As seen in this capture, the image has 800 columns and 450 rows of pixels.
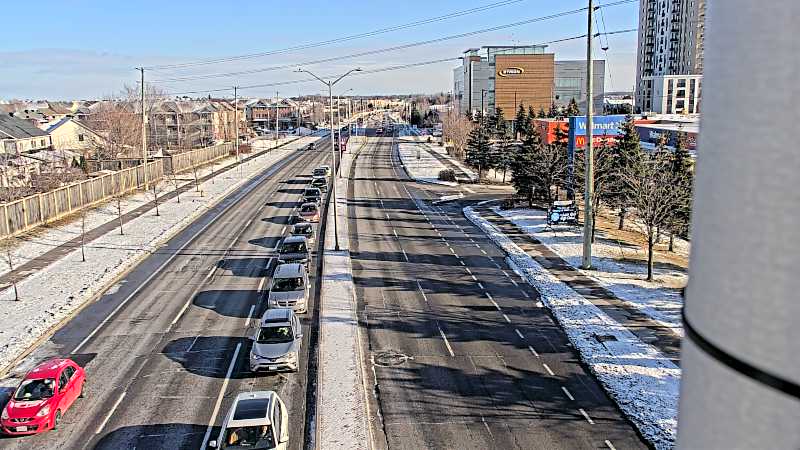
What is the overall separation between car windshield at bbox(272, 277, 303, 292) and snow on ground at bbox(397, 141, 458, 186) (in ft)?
132

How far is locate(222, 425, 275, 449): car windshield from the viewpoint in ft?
44.2

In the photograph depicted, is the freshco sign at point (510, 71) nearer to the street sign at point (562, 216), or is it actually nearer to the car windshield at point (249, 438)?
the street sign at point (562, 216)

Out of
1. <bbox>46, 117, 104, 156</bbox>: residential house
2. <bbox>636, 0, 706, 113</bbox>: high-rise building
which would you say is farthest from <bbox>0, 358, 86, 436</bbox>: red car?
<bbox>636, 0, 706, 113</bbox>: high-rise building

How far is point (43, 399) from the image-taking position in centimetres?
1561

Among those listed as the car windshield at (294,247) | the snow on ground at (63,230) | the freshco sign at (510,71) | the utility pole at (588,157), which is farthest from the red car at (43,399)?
the freshco sign at (510,71)

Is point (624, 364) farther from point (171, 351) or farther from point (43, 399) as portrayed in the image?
point (43, 399)

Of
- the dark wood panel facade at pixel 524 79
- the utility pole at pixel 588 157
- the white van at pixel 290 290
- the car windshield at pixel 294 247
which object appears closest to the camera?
the white van at pixel 290 290

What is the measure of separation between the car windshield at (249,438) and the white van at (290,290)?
32.4 feet

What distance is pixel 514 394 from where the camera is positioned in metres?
16.9

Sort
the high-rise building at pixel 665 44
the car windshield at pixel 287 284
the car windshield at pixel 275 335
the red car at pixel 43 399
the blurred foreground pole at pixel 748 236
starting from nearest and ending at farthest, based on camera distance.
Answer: the blurred foreground pole at pixel 748 236, the red car at pixel 43 399, the car windshield at pixel 275 335, the car windshield at pixel 287 284, the high-rise building at pixel 665 44

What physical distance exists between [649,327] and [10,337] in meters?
20.5

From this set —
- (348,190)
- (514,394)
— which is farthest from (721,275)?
(348,190)

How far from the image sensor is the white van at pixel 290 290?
23.6m

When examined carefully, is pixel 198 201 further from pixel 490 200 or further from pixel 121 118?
pixel 121 118
